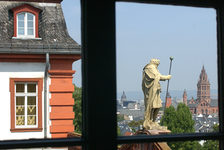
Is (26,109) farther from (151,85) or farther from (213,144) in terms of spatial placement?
(151,85)

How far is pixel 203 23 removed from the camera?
837 mm

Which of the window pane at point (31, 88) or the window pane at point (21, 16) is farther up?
the window pane at point (21, 16)

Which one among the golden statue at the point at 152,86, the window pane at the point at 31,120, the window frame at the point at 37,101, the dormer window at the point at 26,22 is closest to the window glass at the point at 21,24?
the dormer window at the point at 26,22

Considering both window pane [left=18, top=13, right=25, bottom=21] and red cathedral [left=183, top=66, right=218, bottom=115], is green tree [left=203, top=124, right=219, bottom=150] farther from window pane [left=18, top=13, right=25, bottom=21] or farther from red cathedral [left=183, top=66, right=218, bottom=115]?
window pane [left=18, top=13, right=25, bottom=21]

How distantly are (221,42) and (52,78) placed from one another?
1.51 feet

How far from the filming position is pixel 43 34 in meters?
1.07

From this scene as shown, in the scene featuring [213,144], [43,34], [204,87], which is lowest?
[213,144]

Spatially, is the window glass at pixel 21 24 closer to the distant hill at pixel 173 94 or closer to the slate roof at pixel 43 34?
the slate roof at pixel 43 34

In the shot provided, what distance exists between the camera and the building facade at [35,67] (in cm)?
96

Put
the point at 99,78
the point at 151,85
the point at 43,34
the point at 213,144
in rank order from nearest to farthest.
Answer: the point at 99,78 → the point at 213,144 → the point at 43,34 → the point at 151,85

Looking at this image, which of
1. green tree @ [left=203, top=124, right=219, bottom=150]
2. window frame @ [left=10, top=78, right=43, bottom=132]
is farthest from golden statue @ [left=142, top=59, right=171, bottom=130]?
window frame @ [left=10, top=78, right=43, bottom=132]

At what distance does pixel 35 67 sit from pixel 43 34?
0.54 ft

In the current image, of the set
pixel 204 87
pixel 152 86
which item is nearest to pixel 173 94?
pixel 204 87

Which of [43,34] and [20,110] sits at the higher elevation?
[43,34]
